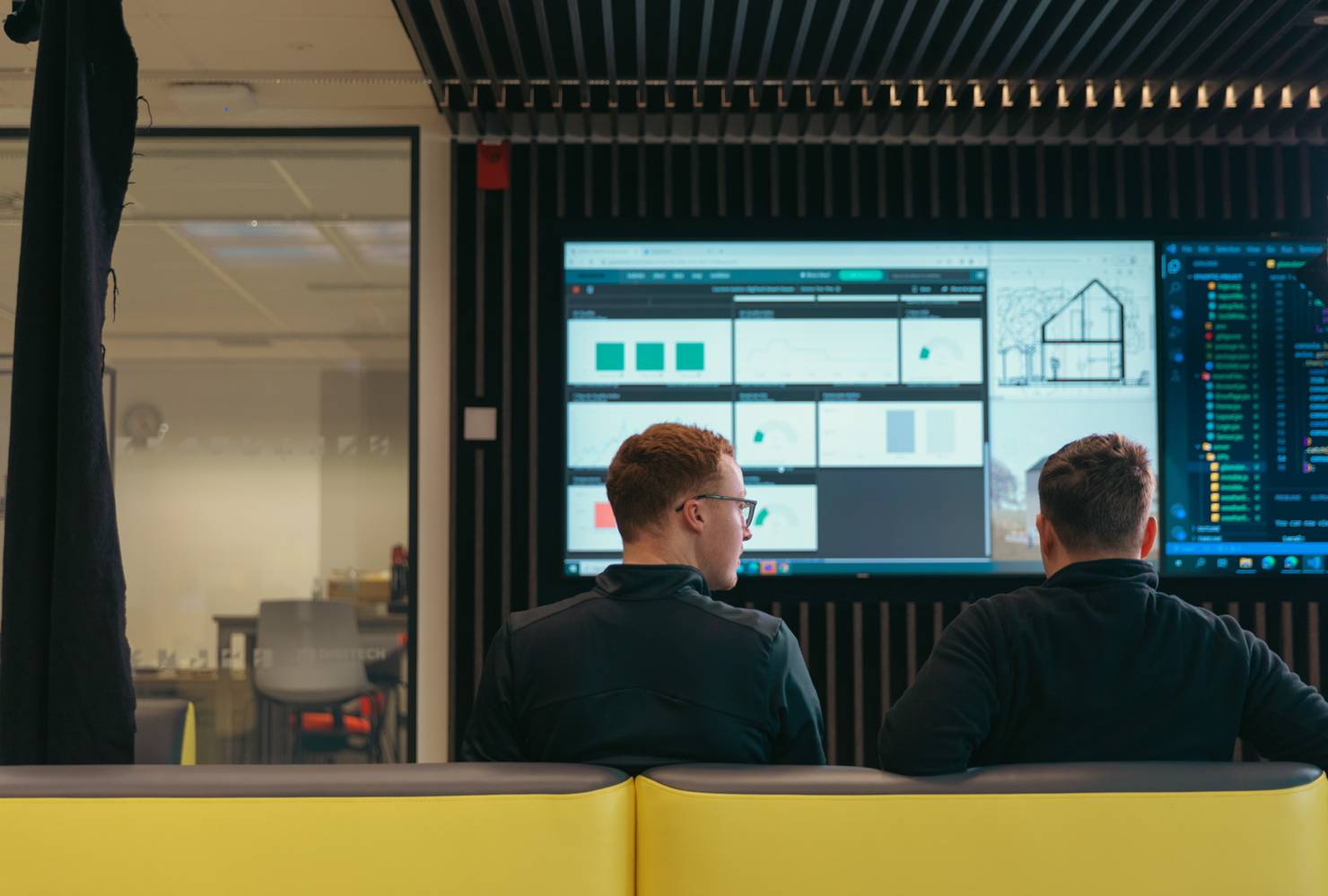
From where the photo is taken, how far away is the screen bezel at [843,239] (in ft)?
12.2

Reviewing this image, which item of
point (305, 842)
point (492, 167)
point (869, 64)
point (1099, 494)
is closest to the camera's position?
point (305, 842)

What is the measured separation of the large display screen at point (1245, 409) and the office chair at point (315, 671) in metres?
2.88

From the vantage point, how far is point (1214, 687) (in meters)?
1.66

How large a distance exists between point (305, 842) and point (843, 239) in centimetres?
280

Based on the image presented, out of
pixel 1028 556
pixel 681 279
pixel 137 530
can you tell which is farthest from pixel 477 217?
pixel 1028 556

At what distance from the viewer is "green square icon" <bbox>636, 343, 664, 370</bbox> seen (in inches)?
147

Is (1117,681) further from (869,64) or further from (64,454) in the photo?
(869,64)

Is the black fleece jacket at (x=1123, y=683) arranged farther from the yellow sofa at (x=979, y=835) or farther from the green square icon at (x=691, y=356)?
the green square icon at (x=691, y=356)

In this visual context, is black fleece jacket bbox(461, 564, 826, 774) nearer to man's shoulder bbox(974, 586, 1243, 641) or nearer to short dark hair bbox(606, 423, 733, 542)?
short dark hair bbox(606, 423, 733, 542)

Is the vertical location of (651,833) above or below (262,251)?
below

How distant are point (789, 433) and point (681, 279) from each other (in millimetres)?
635

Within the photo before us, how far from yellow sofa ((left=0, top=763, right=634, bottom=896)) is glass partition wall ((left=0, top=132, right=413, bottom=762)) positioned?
259 centimetres

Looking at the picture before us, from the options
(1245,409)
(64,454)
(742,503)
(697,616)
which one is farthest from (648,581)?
(1245,409)

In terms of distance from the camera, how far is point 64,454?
1766 mm
